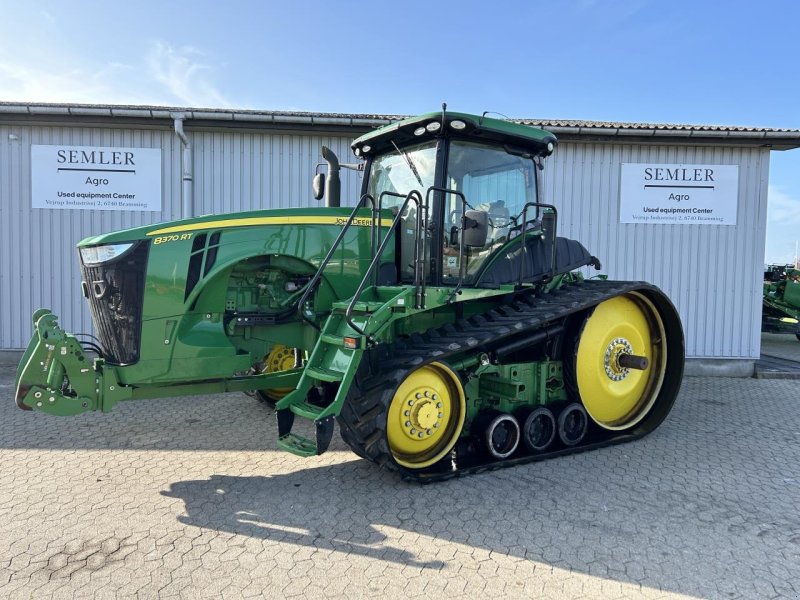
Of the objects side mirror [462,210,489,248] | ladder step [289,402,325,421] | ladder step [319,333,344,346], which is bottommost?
ladder step [289,402,325,421]

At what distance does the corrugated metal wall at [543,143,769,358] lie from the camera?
364 inches

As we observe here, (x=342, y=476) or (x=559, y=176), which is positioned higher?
(x=559, y=176)

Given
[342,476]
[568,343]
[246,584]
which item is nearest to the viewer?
[246,584]

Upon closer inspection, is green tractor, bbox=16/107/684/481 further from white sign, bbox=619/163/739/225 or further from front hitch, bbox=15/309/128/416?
white sign, bbox=619/163/739/225

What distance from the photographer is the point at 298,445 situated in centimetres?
413

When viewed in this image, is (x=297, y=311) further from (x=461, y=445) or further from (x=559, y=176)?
(x=559, y=176)

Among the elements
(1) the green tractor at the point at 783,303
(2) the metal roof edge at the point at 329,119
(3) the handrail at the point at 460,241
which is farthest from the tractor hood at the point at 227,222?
(1) the green tractor at the point at 783,303

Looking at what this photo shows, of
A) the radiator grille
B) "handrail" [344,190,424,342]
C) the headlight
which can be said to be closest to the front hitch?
the radiator grille

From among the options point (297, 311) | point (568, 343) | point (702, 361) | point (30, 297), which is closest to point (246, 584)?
point (297, 311)

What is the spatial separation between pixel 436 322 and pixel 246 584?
9.02 feet

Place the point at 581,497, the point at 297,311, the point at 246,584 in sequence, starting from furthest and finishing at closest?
the point at 297,311, the point at 581,497, the point at 246,584

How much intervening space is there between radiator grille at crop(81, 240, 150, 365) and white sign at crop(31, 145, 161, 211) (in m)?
5.12

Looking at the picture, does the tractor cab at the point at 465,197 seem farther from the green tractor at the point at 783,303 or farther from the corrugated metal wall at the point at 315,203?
the green tractor at the point at 783,303

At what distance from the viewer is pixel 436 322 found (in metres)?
5.17
